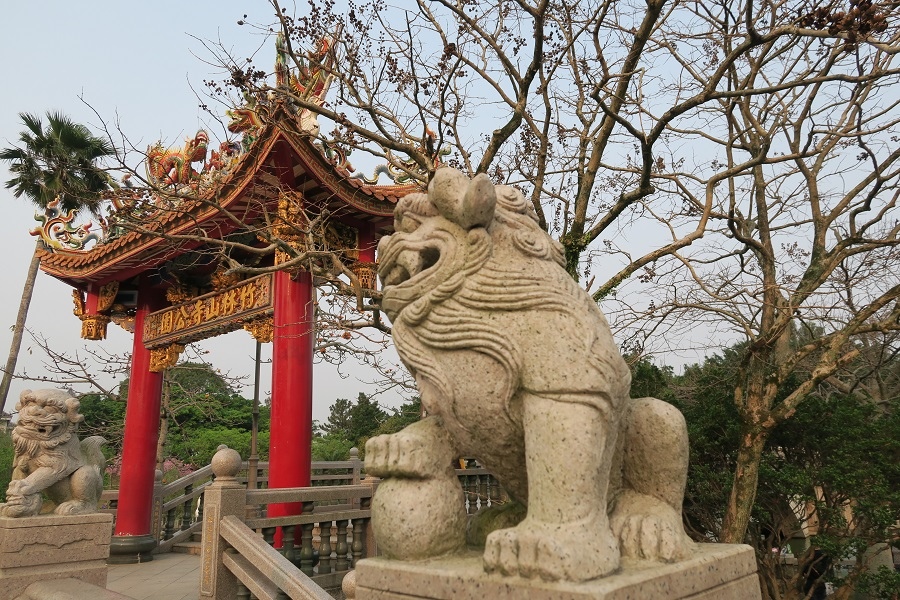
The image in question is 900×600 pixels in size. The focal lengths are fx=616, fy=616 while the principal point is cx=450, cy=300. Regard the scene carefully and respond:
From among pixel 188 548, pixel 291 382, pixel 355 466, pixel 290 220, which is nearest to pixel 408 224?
pixel 290 220

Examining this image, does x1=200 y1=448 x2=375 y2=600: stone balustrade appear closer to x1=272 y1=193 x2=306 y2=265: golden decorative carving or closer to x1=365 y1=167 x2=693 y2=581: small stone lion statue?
x1=365 y1=167 x2=693 y2=581: small stone lion statue

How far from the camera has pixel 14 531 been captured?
448 centimetres

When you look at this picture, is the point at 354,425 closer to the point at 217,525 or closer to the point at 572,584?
the point at 217,525

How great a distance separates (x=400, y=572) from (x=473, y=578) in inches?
9.0

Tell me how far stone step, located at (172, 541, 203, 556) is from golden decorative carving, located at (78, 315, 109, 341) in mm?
3378

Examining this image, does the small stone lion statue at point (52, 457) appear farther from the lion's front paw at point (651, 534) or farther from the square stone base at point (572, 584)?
the lion's front paw at point (651, 534)

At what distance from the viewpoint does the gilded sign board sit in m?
7.09

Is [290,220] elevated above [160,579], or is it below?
above

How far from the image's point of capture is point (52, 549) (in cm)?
468

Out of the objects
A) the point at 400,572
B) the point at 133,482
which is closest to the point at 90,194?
the point at 133,482

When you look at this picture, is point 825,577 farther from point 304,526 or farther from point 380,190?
point 380,190

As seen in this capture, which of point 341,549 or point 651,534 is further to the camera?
point 341,549

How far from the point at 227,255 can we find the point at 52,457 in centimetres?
211

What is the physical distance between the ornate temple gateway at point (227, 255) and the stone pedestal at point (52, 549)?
1581 millimetres
